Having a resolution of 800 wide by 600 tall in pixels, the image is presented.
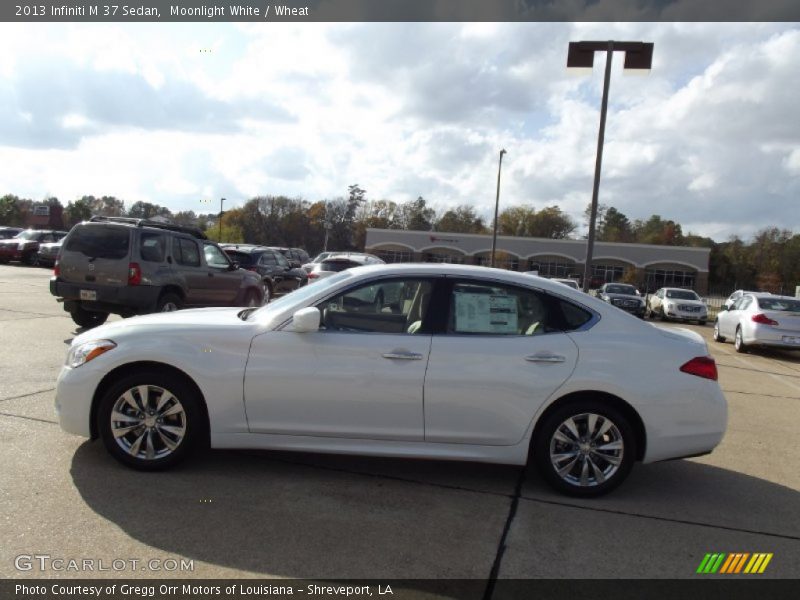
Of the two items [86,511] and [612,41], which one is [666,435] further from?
[612,41]

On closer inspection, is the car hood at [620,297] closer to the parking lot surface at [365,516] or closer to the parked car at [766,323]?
the parked car at [766,323]

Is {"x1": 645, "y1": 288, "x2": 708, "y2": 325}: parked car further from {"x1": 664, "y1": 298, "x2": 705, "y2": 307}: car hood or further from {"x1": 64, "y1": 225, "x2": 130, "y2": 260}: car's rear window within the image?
{"x1": 64, "y1": 225, "x2": 130, "y2": 260}: car's rear window

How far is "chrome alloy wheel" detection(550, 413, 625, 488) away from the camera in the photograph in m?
4.48

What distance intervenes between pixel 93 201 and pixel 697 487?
139079 mm

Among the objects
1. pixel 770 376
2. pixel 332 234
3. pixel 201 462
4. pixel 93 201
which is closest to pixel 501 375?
pixel 201 462

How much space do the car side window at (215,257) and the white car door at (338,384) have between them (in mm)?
8302

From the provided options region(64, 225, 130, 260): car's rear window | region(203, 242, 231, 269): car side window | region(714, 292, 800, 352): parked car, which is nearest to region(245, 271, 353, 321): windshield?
region(64, 225, 130, 260): car's rear window

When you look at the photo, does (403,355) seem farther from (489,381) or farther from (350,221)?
(350,221)

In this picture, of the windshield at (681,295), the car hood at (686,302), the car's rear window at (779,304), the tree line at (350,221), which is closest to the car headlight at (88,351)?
the car's rear window at (779,304)

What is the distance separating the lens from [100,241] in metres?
10.3

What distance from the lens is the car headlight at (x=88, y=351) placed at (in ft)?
14.9

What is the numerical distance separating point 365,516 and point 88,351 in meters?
2.31

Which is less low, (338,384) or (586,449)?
(338,384)

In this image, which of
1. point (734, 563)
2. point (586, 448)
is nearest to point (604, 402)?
point (586, 448)
